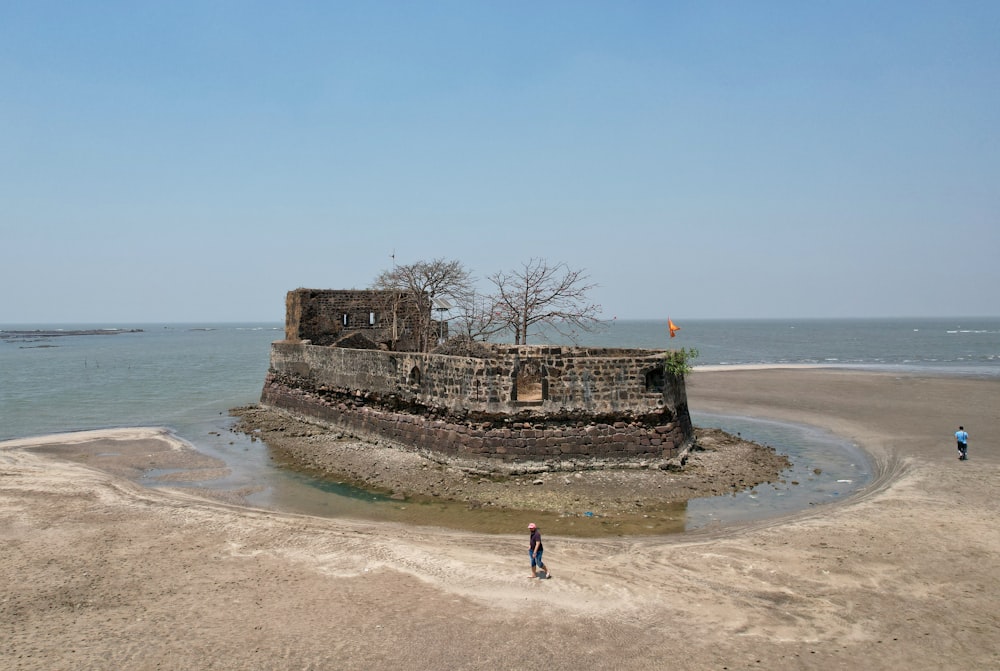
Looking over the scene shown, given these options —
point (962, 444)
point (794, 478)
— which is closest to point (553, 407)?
point (794, 478)

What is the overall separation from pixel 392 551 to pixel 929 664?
704 cm

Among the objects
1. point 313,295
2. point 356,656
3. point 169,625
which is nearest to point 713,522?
point 356,656

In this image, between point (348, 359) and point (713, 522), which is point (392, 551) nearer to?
point (713, 522)

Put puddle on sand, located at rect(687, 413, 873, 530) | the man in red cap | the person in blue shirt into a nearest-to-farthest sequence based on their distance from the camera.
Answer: the man in red cap < puddle on sand, located at rect(687, 413, 873, 530) < the person in blue shirt

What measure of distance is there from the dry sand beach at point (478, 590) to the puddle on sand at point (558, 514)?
0.68 metres

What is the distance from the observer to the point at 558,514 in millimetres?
12336

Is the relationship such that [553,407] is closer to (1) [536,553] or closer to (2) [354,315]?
(1) [536,553]

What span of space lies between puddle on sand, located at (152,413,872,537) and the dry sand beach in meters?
0.68

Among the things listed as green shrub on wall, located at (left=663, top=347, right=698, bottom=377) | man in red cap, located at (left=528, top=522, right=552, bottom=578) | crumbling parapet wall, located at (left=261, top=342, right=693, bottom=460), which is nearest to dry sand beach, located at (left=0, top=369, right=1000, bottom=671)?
man in red cap, located at (left=528, top=522, right=552, bottom=578)

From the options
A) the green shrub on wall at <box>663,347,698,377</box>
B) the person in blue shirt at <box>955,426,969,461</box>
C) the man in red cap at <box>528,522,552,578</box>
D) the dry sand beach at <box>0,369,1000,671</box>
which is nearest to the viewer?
the dry sand beach at <box>0,369,1000,671</box>

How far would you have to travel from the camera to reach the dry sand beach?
690 centimetres

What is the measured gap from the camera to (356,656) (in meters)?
6.81

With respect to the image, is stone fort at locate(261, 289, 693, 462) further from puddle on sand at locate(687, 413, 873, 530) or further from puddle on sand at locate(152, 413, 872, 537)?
puddle on sand at locate(687, 413, 873, 530)

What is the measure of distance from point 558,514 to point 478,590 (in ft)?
13.2
